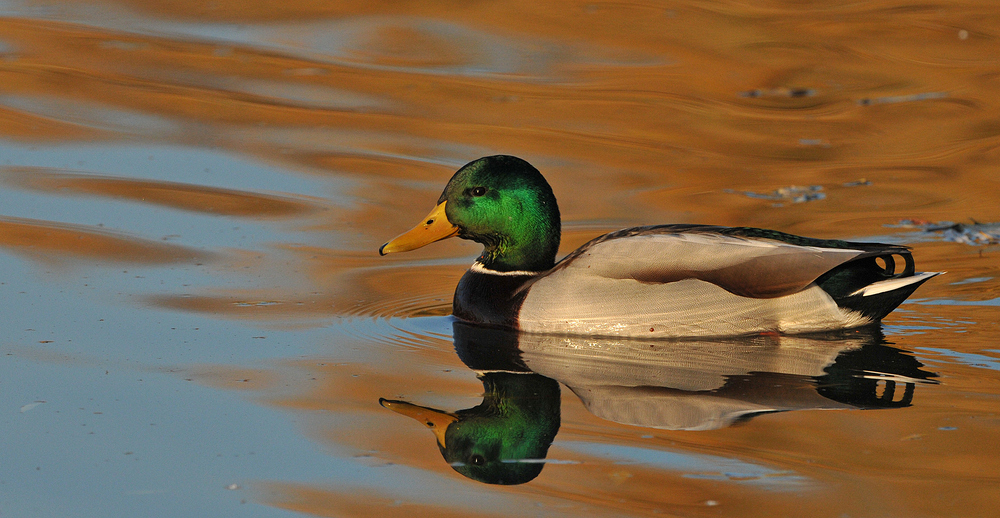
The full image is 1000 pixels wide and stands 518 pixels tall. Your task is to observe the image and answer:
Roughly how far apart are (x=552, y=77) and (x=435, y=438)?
7613 mm

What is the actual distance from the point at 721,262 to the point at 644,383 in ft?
3.15

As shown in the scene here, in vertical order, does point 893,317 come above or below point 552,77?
below

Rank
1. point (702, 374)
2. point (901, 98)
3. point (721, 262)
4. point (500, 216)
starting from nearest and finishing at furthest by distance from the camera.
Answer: point (702, 374) → point (721, 262) → point (500, 216) → point (901, 98)

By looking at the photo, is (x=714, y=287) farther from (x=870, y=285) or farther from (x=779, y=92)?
(x=779, y=92)

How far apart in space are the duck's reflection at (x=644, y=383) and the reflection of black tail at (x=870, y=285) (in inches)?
6.1

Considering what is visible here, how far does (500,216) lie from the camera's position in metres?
6.47

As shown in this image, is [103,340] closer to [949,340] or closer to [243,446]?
[243,446]

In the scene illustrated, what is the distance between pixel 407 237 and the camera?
6512mm

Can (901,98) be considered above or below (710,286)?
above

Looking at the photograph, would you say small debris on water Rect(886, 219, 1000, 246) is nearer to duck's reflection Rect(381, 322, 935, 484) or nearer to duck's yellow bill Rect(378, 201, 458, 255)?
duck's reflection Rect(381, 322, 935, 484)

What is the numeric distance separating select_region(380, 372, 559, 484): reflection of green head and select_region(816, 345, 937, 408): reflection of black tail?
1.16m

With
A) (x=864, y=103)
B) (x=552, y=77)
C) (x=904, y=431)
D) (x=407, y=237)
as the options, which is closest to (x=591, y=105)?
(x=552, y=77)

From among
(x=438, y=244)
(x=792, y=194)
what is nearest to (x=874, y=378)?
(x=438, y=244)

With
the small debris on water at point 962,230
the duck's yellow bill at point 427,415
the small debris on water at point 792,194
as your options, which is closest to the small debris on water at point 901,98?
the small debris on water at point 792,194
